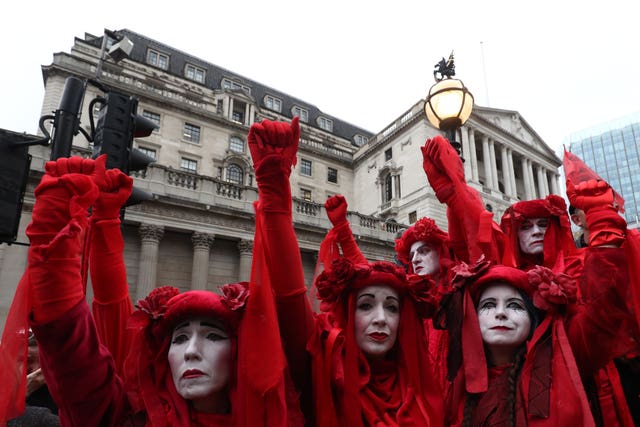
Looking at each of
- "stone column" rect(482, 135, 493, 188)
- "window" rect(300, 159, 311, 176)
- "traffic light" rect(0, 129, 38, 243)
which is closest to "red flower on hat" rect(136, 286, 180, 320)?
"traffic light" rect(0, 129, 38, 243)

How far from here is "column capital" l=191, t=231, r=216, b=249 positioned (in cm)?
1714

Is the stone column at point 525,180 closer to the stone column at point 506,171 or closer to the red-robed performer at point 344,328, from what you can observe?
the stone column at point 506,171

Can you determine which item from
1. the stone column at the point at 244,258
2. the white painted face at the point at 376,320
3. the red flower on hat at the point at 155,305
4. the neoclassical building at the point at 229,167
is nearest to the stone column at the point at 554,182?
the neoclassical building at the point at 229,167

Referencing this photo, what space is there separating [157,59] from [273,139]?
38277 mm

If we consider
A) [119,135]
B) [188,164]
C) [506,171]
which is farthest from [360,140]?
[119,135]

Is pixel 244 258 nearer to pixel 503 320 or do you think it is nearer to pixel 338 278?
pixel 338 278

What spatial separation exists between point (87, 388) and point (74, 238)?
0.74 m

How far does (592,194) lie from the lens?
2.17 meters

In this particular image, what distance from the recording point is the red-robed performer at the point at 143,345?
1812 mm

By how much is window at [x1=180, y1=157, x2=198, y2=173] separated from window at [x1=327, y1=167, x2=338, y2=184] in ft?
38.2

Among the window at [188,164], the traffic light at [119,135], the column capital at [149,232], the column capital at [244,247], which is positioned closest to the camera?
the traffic light at [119,135]

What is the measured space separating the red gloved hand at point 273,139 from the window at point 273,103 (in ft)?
132

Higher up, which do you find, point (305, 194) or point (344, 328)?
point (305, 194)

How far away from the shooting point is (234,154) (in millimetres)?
30734
